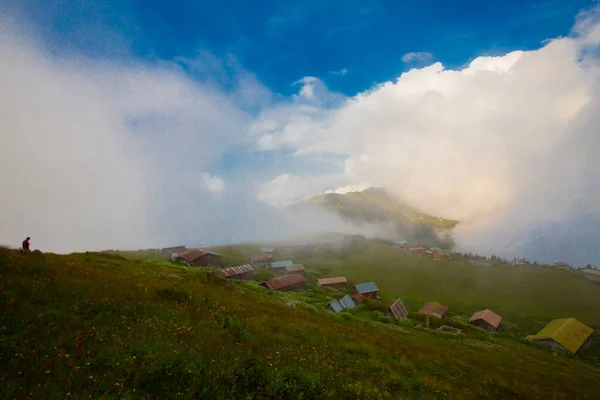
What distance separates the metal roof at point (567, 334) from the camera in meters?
67.1

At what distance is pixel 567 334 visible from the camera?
7119cm

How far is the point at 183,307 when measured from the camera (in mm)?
13242

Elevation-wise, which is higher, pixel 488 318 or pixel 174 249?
pixel 174 249

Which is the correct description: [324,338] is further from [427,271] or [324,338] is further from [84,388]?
[427,271]

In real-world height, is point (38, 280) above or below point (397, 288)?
above

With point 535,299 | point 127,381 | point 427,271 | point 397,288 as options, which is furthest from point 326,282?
point 127,381

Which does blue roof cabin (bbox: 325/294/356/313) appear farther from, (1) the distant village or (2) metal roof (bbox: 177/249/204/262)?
(2) metal roof (bbox: 177/249/204/262)

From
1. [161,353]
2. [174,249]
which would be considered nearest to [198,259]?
[174,249]

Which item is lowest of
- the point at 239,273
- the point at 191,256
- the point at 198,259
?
the point at 239,273

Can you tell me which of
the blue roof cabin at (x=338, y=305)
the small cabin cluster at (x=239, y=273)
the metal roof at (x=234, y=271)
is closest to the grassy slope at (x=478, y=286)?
the blue roof cabin at (x=338, y=305)

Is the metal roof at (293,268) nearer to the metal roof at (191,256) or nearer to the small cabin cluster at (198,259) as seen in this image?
the small cabin cluster at (198,259)

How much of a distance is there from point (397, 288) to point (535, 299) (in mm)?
54827

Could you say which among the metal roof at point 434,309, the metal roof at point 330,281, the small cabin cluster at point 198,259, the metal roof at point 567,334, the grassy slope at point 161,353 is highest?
the grassy slope at point 161,353

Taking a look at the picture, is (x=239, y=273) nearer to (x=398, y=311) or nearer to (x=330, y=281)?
(x=330, y=281)
